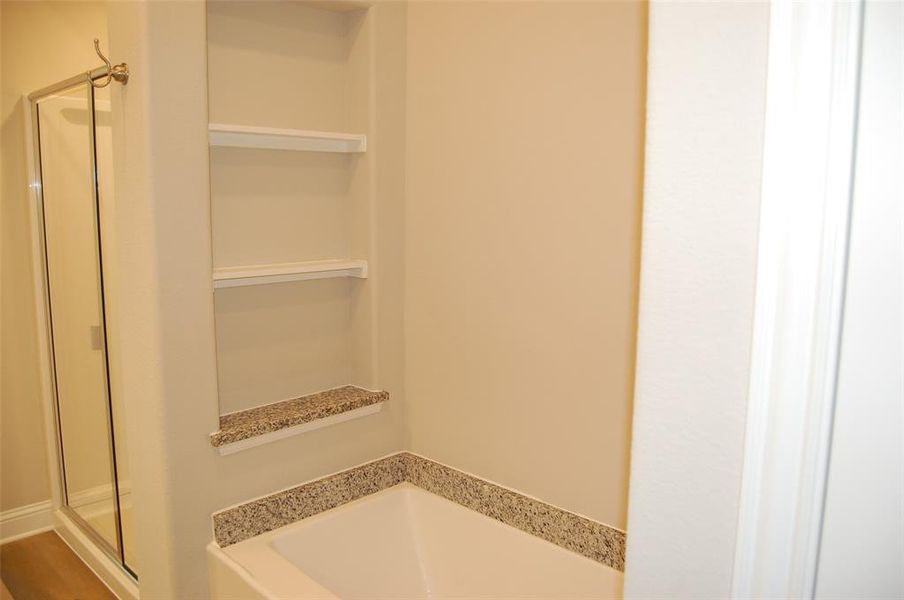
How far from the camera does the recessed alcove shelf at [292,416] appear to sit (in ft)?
6.51

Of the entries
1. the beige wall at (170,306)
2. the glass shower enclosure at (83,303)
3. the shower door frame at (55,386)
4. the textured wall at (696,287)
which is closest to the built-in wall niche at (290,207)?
the beige wall at (170,306)

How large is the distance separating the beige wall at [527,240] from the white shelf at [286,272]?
0.22 meters

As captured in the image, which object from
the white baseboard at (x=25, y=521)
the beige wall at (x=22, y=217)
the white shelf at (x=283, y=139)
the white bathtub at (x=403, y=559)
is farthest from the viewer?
the white baseboard at (x=25, y=521)

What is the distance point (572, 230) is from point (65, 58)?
2719mm

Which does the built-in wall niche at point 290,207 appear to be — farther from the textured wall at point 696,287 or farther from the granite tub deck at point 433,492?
the textured wall at point 696,287

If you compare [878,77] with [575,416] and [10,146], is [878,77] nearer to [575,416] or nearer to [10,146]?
[575,416]

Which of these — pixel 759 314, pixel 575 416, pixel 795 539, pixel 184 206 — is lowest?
pixel 575 416

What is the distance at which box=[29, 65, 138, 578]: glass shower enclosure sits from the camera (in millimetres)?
2527

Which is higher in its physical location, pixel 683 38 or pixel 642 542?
pixel 683 38

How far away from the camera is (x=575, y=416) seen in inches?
75.8

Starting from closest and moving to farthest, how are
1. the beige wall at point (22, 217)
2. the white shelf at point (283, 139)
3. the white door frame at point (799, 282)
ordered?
the white door frame at point (799, 282) < the white shelf at point (283, 139) < the beige wall at point (22, 217)

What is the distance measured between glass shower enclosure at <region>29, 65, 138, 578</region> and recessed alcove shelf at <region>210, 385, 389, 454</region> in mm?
775

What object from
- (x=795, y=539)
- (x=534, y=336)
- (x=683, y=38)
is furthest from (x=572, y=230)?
(x=795, y=539)

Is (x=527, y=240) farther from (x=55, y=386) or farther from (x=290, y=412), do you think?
(x=55, y=386)
